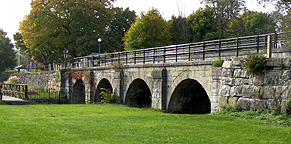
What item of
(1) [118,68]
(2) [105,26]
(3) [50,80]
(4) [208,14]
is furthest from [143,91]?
(2) [105,26]

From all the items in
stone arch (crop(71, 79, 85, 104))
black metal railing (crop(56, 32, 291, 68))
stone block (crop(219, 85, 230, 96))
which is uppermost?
black metal railing (crop(56, 32, 291, 68))

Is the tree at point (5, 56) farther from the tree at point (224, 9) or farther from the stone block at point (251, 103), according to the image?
the stone block at point (251, 103)

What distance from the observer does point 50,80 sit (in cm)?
3541

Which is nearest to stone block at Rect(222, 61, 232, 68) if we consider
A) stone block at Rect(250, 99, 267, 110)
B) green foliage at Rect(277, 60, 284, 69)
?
stone block at Rect(250, 99, 267, 110)

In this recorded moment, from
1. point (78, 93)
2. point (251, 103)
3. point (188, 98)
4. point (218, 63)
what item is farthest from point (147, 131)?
point (78, 93)

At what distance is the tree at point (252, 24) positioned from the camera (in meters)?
36.1

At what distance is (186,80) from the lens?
567 inches

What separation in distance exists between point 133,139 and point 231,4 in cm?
3501

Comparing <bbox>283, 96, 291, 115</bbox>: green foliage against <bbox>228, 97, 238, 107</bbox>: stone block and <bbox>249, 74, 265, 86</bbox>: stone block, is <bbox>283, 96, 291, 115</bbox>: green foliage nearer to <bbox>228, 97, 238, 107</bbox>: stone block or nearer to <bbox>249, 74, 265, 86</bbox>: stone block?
<bbox>249, 74, 265, 86</bbox>: stone block

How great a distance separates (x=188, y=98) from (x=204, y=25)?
54.7ft

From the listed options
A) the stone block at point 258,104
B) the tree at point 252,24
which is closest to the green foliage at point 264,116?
the stone block at point 258,104

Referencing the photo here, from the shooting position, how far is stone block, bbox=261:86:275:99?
1003 cm

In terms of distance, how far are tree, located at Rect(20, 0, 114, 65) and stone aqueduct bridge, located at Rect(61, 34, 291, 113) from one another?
13.9m

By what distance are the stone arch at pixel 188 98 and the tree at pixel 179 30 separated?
18893mm
